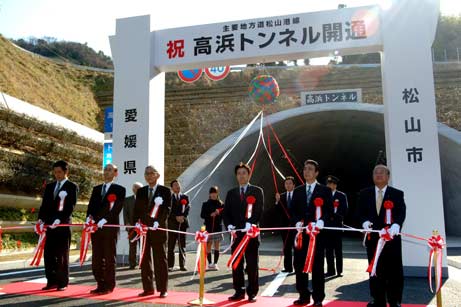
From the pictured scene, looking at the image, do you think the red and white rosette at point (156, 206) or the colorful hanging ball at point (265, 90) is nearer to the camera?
the red and white rosette at point (156, 206)

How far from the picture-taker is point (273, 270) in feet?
22.6

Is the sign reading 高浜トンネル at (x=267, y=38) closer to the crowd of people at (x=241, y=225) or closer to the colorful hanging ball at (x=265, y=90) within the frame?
the colorful hanging ball at (x=265, y=90)

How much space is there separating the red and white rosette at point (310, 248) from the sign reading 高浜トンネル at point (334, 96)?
10945 millimetres

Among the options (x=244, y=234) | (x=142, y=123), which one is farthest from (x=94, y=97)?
(x=244, y=234)

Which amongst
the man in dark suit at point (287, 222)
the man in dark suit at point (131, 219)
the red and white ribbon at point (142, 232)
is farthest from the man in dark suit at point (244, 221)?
the man in dark suit at point (131, 219)

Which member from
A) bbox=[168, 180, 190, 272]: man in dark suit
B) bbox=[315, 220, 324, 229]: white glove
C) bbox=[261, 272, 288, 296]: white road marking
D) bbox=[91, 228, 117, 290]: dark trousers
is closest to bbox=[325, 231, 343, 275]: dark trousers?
bbox=[261, 272, 288, 296]: white road marking

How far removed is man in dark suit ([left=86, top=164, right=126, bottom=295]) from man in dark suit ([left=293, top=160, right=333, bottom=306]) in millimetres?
2326

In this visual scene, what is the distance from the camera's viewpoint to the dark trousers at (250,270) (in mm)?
4492

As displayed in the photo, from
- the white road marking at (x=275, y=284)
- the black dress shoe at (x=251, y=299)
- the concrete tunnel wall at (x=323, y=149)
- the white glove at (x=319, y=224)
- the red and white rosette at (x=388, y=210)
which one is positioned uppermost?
the concrete tunnel wall at (x=323, y=149)

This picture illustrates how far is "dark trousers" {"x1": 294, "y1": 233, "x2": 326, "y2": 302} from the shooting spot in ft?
13.8

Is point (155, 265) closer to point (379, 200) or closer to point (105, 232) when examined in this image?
point (105, 232)

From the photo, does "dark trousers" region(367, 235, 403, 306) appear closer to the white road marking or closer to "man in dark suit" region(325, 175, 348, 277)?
the white road marking

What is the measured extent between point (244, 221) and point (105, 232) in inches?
71.2

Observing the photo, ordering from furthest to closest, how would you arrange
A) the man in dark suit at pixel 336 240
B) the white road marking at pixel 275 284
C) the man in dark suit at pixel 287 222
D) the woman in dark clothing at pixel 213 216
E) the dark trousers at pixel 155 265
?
the woman in dark clothing at pixel 213 216 < the man in dark suit at pixel 287 222 < the man in dark suit at pixel 336 240 < the white road marking at pixel 275 284 < the dark trousers at pixel 155 265
